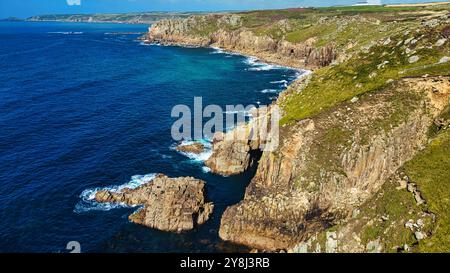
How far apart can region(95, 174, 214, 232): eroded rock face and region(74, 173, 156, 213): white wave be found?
253 centimetres

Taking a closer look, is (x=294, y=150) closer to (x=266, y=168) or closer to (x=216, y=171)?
(x=266, y=168)

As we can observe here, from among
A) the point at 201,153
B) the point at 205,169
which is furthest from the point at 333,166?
the point at 201,153

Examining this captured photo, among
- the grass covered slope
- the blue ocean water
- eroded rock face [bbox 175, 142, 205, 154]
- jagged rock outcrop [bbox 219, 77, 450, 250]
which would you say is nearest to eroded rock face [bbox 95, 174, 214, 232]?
the blue ocean water

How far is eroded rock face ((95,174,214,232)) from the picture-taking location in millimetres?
54000

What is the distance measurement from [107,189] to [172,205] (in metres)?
15.6

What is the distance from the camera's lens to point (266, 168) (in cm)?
5828

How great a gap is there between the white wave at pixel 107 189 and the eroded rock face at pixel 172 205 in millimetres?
2530

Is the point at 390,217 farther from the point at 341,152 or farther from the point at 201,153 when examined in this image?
the point at 201,153

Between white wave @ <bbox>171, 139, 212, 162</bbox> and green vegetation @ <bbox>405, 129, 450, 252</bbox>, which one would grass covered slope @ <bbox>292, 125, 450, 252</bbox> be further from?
white wave @ <bbox>171, 139, 212, 162</bbox>

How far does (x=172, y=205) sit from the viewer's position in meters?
55.0
